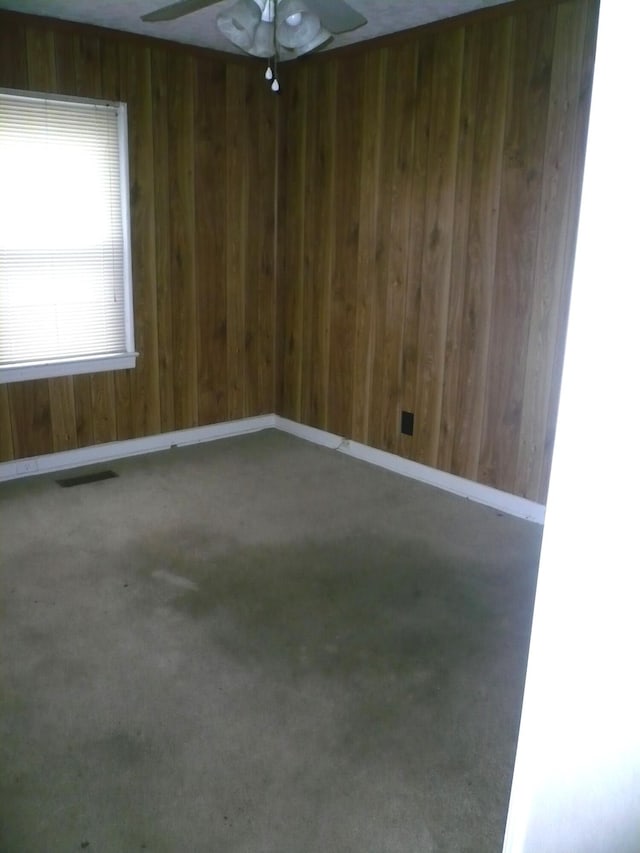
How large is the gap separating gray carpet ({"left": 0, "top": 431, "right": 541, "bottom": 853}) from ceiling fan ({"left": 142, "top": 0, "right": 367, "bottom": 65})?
198 cm

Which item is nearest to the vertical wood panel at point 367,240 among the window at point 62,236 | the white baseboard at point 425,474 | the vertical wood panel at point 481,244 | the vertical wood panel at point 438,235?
the white baseboard at point 425,474

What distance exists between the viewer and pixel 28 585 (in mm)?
2928

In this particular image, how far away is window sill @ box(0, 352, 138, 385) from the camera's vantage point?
400cm

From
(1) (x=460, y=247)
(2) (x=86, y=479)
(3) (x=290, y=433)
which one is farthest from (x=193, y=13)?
(3) (x=290, y=433)

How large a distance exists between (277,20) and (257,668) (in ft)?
7.49

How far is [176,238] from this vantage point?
4465 millimetres

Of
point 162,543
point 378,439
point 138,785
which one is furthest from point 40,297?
point 138,785

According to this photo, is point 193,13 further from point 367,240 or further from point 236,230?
point 367,240

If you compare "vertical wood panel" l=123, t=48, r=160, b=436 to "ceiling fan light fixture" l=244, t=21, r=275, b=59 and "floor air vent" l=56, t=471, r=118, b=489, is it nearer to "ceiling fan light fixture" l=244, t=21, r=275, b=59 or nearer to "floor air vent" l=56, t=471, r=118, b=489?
"floor air vent" l=56, t=471, r=118, b=489

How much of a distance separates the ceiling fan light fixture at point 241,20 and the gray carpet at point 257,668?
209cm

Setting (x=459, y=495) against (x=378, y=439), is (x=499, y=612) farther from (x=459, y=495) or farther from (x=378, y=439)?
(x=378, y=439)

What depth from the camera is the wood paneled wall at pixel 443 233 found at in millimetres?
3420

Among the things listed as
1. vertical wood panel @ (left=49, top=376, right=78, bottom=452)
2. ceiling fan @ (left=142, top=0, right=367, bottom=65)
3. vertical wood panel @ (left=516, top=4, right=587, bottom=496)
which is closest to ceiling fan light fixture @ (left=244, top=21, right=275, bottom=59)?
ceiling fan @ (left=142, top=0, right=367, bottom=65)

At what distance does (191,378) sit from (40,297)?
108 cm
